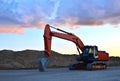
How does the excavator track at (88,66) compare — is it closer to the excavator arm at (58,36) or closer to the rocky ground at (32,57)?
the excavator arm at (58,36)

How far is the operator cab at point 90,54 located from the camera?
51.0 metres

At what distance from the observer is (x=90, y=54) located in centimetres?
5134

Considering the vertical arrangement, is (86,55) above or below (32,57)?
below

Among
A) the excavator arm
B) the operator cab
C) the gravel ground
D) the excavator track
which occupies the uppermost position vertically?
the excavator arm

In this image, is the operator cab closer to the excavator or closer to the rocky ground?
the excavator

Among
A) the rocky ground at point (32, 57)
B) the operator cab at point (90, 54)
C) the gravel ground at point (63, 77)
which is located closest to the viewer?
the gravel ground at point (63, 77)

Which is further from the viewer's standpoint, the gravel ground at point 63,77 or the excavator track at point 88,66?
the excavator track at point 88,66

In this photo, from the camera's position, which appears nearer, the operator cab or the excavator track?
the excavator track

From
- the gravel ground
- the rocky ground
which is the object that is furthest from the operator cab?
the rocky ground

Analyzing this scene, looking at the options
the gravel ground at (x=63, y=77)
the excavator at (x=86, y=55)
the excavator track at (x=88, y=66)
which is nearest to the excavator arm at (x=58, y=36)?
the excavator at (x=86, y=55)

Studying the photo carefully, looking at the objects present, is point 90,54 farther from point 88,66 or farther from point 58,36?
point 58,36

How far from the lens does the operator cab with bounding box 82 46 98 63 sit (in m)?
51.0

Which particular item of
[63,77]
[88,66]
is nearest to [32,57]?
[88,66]

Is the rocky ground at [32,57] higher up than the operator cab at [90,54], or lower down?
higher up
